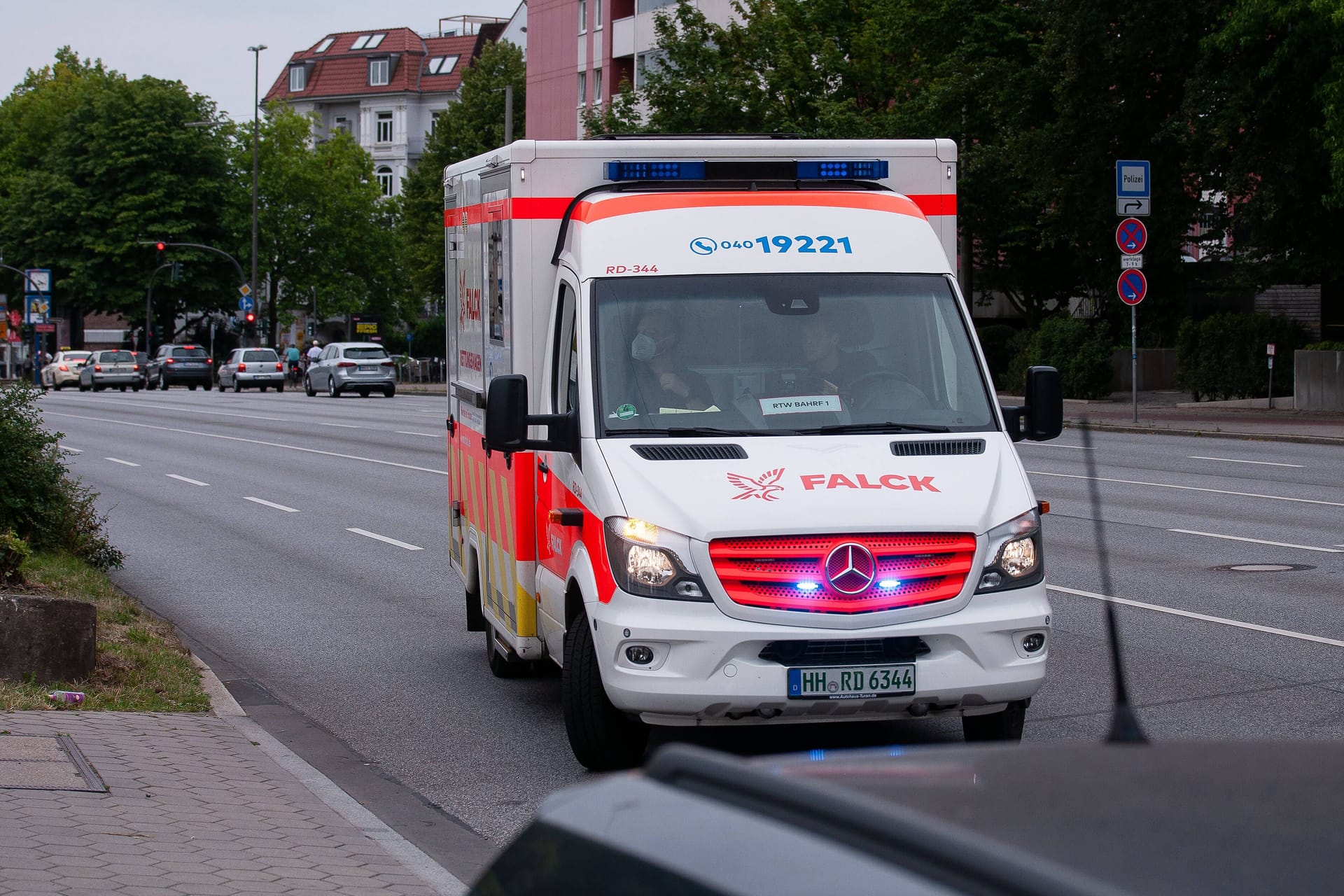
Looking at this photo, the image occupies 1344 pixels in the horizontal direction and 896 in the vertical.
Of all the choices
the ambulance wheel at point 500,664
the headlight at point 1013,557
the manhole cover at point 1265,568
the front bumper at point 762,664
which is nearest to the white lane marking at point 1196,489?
the manhole cover at point 1265,568

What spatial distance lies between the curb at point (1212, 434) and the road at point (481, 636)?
1.27 metres

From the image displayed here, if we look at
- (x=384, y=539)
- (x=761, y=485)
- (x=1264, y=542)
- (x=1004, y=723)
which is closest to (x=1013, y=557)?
(x=1004, y=723)

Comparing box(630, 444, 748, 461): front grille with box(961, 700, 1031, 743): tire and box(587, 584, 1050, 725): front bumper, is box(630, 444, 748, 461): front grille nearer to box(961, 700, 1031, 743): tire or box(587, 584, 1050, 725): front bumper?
box(587, 584, 1050, 725): front bumper

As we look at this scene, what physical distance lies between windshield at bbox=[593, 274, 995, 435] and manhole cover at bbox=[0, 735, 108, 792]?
8.15ft

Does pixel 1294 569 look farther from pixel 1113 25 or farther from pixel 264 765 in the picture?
pixel 1113 25

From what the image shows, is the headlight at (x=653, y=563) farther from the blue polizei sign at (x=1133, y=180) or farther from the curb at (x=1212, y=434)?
the blue polizei sign at (x=1133, y=180)

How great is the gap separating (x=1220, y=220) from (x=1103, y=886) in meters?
35.1

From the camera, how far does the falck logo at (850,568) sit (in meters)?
6.27

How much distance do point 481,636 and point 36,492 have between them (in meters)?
3.69

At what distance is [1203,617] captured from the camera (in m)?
10.5

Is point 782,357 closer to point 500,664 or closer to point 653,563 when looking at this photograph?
point 653,563

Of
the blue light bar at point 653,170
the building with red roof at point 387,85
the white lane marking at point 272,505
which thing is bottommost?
the white lane marking at point 272,505

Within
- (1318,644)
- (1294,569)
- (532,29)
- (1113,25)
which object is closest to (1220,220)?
(1113,25)

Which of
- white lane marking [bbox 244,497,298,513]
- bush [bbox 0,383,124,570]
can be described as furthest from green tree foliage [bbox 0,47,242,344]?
bush [bbox 0,383,124,570]
